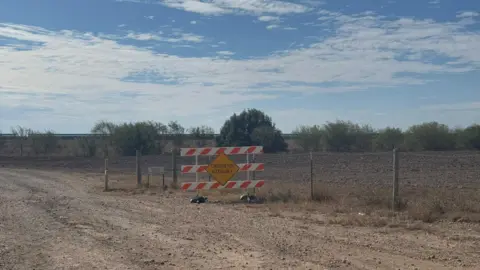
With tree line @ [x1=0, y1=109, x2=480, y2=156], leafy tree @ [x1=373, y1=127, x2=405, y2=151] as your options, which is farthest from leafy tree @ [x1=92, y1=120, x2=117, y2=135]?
leafy tree @ [x1=373, y1=127, x2=405, y2=151]

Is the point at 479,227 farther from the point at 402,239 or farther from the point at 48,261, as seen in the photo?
the point at 48,261

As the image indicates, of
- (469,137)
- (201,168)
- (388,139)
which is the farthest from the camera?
(388,139)

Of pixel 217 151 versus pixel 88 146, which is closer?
pixel 217 151

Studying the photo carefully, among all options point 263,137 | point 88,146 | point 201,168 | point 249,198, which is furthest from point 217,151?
point 88,146

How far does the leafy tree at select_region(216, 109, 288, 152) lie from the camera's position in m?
57.7

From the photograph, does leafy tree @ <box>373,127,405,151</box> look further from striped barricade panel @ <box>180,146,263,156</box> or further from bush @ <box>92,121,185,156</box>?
striped barricade panel @ <box>180,146,263,156</box>

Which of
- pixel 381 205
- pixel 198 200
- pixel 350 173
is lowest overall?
pixel 198 200

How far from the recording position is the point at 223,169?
831 inches

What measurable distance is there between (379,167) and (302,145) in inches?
1049

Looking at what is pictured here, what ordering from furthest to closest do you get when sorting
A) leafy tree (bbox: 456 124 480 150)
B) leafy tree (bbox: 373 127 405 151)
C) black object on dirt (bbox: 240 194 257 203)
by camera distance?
1. leafy tree (bbox: 373 127 405 151)
2. leafy tree (bbox: 456 124 480 150)
3. black object on dirt (bbox: 240 194 257 203)

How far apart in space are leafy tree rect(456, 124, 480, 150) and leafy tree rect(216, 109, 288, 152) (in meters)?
17.0

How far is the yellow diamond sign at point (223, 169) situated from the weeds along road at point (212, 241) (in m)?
2.92

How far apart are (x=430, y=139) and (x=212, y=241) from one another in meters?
50.0

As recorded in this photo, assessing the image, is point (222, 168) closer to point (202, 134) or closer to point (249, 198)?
point (249, 198)
